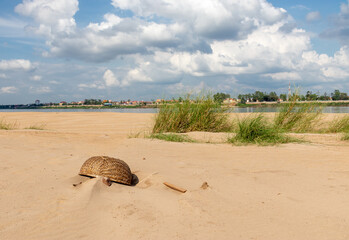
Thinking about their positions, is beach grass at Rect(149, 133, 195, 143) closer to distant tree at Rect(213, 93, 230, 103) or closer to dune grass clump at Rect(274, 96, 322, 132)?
distant tree at Rect(213, 93, 230, 103)

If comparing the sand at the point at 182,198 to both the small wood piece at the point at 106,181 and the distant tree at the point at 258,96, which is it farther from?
the distant tree at the point at 258,96

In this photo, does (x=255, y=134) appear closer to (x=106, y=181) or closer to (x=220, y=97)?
(x=220, y=97)

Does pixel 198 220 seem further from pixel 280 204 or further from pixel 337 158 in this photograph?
pixel 337 158

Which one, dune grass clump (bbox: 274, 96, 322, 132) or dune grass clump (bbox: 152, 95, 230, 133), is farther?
dune grass clump (bbox: 274, 96, 322, 132)

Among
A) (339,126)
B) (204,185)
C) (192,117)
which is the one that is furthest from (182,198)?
(339,126)

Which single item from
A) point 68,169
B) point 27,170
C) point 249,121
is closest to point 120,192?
point 68,169

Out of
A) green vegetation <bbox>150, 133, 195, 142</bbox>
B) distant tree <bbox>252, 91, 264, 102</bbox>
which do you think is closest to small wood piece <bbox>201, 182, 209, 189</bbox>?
green vegetation <bbox>150, 133, 195, 142</bbox>

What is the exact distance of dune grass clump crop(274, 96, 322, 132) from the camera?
32.0 ft

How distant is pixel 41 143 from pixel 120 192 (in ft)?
14.1

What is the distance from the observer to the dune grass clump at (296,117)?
976 cm

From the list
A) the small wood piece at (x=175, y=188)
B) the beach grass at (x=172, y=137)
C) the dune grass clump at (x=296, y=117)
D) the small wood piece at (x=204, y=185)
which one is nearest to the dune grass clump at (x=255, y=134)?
the beach grass at (x=172, y=137)

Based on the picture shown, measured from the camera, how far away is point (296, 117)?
9.84 m

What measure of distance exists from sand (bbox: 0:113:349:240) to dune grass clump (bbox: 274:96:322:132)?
391cm

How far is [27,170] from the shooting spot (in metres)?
4.36
